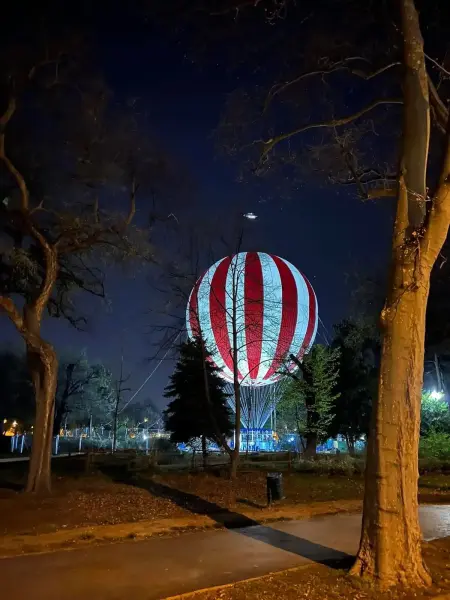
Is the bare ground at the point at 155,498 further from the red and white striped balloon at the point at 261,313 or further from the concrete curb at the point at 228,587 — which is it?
the red and white striped balloon at the point at 261,313

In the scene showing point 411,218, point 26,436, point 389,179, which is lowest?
Answer: point 26,436

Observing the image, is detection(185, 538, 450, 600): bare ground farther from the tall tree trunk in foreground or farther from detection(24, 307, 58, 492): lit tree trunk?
detection(24, 307, 58, 492): lit tree trunk

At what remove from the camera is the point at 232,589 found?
642 centimetres

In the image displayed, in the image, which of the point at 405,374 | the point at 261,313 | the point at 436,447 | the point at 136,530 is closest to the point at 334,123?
the point at 405,374

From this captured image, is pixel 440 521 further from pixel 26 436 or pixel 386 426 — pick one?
pixel 26 436

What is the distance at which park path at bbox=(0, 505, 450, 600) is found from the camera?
681 cm

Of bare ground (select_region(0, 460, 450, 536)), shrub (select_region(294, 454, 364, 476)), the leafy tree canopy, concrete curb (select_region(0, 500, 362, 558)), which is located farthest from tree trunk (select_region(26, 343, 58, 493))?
the leafy tree canopy

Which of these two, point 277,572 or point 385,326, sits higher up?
point 385,326

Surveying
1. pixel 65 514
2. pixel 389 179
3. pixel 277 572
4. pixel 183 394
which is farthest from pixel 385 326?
pixel 183 394

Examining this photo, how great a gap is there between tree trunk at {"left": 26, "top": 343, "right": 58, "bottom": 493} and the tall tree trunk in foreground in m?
10.3

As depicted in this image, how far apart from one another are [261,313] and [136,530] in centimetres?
1656

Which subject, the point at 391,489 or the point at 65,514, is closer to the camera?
the point at 391,489

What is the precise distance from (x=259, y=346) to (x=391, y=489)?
21.3 meters

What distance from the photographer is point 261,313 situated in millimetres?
26609
